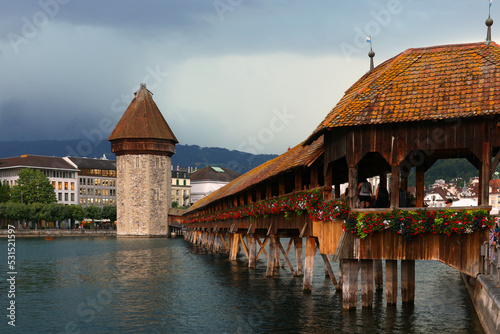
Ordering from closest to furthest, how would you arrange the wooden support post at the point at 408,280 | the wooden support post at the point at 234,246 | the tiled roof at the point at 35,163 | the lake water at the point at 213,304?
1. the lake water at the point at 213,304
2. the wooden support post at the point at 408,280
3. the wooden support post at the point at 234,246
4. the tiled roof at the point at 35,163

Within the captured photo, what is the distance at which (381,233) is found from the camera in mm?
15109

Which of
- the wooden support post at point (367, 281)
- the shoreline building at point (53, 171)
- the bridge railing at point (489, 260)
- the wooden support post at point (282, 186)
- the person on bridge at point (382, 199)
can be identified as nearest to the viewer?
the bridge railing at point (489, 260)

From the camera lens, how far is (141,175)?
80.0 meters

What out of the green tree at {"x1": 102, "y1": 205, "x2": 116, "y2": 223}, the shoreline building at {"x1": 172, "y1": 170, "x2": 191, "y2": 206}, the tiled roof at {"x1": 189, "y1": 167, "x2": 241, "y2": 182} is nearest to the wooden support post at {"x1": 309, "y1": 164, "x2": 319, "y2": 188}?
the green tree at {"x1": 102, "y1": 205, "x2": 116, "y2": 223}

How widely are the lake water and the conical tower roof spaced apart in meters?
47.1

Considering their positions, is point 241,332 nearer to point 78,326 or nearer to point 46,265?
point 78,326

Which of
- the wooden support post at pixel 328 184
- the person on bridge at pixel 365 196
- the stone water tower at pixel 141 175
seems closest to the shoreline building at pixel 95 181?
the stone water tower at pixel 141 175

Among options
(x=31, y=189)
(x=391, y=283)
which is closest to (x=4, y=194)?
(x=31, y=189)

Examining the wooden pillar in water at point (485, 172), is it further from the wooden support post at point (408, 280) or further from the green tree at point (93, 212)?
the green tree at point (93, 212)

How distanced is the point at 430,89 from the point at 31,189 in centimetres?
9378

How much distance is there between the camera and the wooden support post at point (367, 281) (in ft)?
53.4

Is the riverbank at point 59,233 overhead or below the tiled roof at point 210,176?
below

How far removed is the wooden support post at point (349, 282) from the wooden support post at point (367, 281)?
0.75 ft

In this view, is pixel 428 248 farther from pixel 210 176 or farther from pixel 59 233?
pixel 210 176
